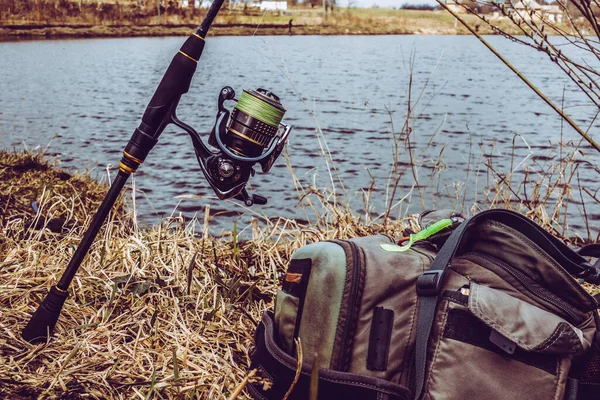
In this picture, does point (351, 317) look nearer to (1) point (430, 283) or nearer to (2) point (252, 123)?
(1) point (430, 283)

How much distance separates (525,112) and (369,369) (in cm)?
1296

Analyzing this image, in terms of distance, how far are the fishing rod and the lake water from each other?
138 centimetres

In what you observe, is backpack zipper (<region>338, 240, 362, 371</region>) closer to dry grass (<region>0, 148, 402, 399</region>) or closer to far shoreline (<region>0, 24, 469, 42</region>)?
dry grass (<region>0, 148, 402, 399</region>)

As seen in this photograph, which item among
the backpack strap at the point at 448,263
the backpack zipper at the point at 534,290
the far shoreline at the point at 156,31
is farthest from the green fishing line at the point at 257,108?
the far shoreline at the point at 156,31

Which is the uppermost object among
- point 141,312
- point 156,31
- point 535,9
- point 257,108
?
point 535,9

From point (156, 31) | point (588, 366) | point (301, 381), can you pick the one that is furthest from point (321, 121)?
point (156, 31)

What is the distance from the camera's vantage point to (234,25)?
1820 inches

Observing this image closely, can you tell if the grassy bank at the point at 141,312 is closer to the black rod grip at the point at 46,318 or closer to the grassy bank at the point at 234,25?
the black rod grip at the point at 46,318

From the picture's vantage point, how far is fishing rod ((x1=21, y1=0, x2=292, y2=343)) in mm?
2076

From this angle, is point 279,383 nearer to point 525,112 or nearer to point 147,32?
point 525,112

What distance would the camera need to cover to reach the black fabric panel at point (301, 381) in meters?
1.86

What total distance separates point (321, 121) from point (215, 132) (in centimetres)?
1024

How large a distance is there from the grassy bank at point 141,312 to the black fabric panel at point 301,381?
0.17m

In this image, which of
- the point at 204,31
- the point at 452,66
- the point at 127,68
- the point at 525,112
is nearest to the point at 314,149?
the point at 525,112
